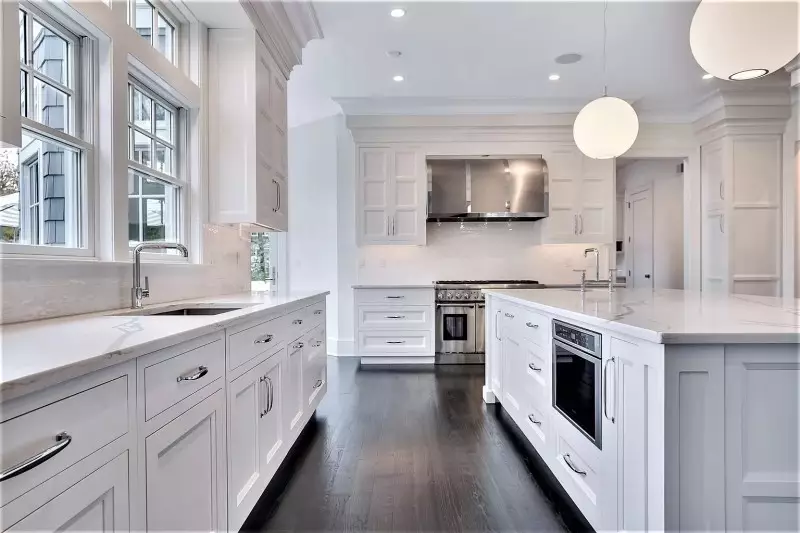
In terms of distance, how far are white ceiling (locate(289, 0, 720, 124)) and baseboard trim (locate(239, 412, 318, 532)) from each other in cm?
290

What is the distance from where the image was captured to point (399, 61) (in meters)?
3.87

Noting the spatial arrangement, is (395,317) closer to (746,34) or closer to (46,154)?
(46,154)

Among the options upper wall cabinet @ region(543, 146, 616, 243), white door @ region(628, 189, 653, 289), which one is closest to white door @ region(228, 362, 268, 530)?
upper wall cabinet @ region(543, 146, 616, 243)

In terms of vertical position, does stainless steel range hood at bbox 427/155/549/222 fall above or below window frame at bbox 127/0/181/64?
below

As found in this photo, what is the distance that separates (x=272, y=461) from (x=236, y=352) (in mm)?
699

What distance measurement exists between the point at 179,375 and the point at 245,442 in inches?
24.6

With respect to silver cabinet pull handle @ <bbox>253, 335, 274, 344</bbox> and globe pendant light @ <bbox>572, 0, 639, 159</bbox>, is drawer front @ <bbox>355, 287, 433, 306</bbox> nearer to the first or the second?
globe pendant light @ <bbox>572, 0, 639, 159</bbox>

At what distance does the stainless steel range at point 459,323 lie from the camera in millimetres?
4789

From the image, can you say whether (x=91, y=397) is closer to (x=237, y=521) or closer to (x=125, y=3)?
(x=237, y=521)

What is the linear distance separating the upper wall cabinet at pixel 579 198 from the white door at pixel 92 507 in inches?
189

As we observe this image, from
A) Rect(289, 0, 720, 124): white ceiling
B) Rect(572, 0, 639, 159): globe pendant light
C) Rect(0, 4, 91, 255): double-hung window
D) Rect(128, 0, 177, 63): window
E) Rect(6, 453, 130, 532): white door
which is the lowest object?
Rect(6, 453, 130, 532): white door

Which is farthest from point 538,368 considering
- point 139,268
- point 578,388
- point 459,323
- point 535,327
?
point 459,323

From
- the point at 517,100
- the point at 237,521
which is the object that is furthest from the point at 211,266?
the point at 517,100

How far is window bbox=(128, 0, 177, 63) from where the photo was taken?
87.7 inches
